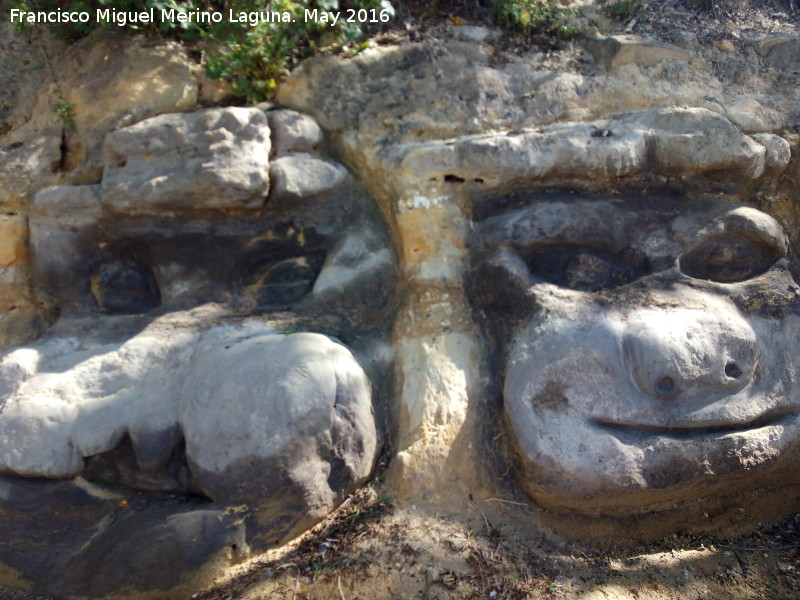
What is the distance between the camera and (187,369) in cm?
252

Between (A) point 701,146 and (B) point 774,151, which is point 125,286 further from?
(B) point 774,151

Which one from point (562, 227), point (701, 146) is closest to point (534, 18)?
point (701, 146)

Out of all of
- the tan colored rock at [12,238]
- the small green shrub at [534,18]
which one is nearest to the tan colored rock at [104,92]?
the tan colored rock at [12,238]

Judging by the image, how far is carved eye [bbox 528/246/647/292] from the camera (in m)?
2.69

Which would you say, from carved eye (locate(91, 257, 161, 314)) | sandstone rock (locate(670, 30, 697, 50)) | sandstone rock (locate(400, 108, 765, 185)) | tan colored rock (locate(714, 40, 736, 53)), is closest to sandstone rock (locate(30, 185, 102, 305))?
carved eye (locate(91, 257, 161, 314))

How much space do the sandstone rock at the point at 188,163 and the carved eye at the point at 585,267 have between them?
130cm

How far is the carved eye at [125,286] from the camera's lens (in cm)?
287

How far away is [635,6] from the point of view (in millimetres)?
3688

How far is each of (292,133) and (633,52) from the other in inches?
73.7

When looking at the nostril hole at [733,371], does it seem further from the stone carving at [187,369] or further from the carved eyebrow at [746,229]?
the stone carving at [187,369]

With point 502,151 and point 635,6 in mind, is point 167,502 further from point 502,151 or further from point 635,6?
point 635,6

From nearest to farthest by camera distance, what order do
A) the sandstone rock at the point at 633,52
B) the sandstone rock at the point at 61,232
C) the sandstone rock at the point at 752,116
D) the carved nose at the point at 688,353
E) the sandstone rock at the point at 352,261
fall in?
the carved nose at the point at 688,353 < the sandstone rock at the point at 61,232 < the sandstone rock at the point at 352,261 < the sandstone rock at the point at 752,116 < the sandstone rock at the point at 633,52

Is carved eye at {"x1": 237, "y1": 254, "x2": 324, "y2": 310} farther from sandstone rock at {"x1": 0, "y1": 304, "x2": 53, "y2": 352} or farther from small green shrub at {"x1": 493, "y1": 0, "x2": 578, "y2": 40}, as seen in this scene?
small green shrub at {"x1": 493, "y1": 0, "x2": 578, "y2": 40}

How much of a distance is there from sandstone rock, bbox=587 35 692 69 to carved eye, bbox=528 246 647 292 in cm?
121
